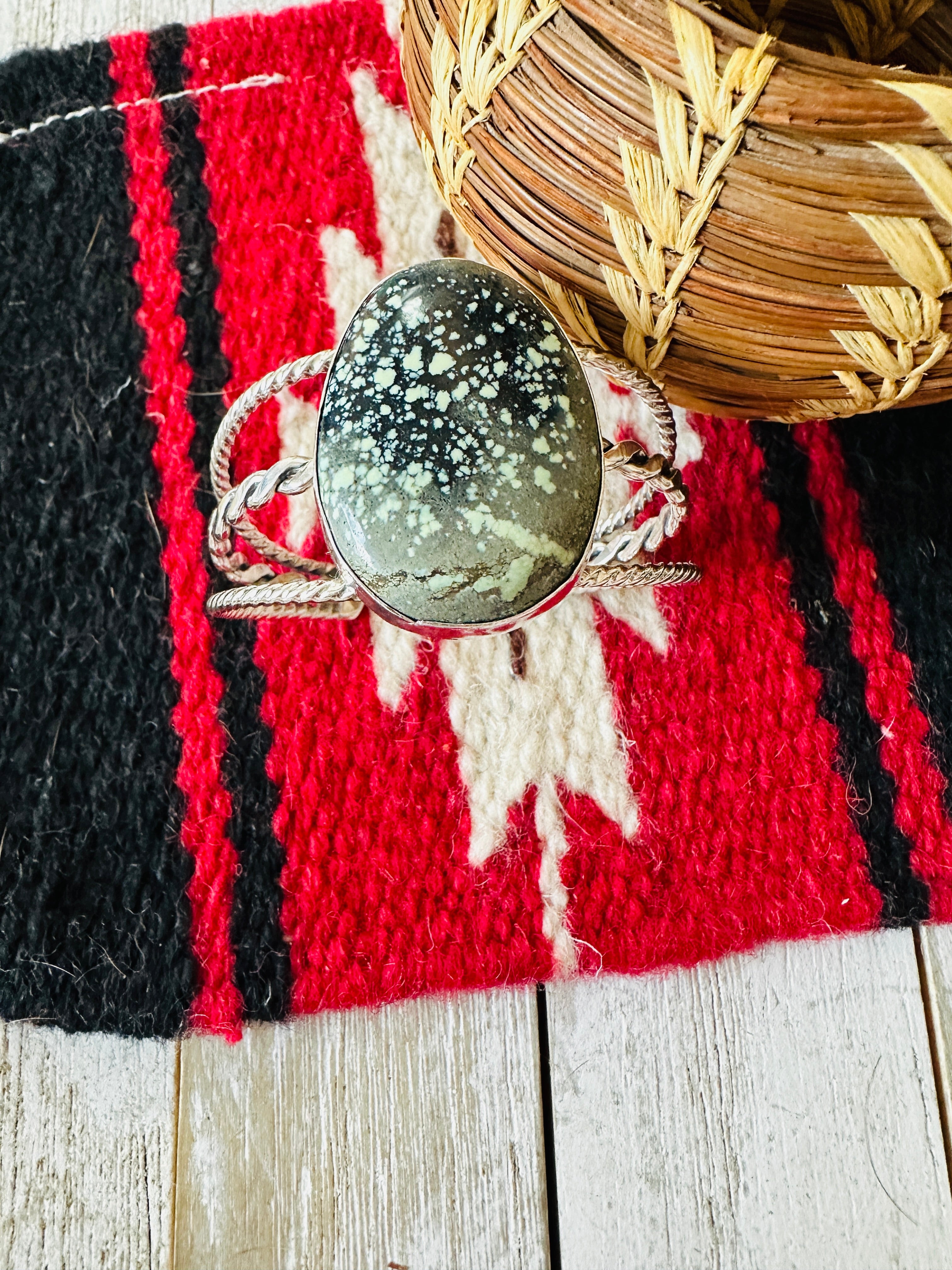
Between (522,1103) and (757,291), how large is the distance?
Result: 1.09ft

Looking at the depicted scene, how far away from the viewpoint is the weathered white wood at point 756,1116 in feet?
1.42

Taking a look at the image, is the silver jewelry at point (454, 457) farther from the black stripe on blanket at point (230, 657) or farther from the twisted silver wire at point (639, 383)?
the black stripe on blanket at point (230, 657)

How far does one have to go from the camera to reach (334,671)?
0.48 metres

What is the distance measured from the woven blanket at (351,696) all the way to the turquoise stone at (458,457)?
15 centimetres

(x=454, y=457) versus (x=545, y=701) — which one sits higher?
(x=454, y=457)

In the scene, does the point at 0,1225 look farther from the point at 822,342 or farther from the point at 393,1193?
the point at 822,342

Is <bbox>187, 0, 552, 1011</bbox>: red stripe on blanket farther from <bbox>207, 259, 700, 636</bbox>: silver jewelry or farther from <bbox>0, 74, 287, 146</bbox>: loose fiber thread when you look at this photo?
<bbox>207, 259, 700, 636</bbox>: silver jewelry

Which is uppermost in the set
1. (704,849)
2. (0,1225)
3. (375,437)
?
(375,437)

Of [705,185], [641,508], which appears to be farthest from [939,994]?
[705,185]

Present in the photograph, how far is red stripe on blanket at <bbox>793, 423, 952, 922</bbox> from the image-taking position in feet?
1.49

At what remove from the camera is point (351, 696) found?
18.8 inches

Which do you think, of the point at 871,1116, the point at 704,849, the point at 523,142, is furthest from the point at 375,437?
the point at 871,1116

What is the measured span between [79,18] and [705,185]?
45 cm

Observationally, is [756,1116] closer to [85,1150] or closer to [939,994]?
[939,994]
